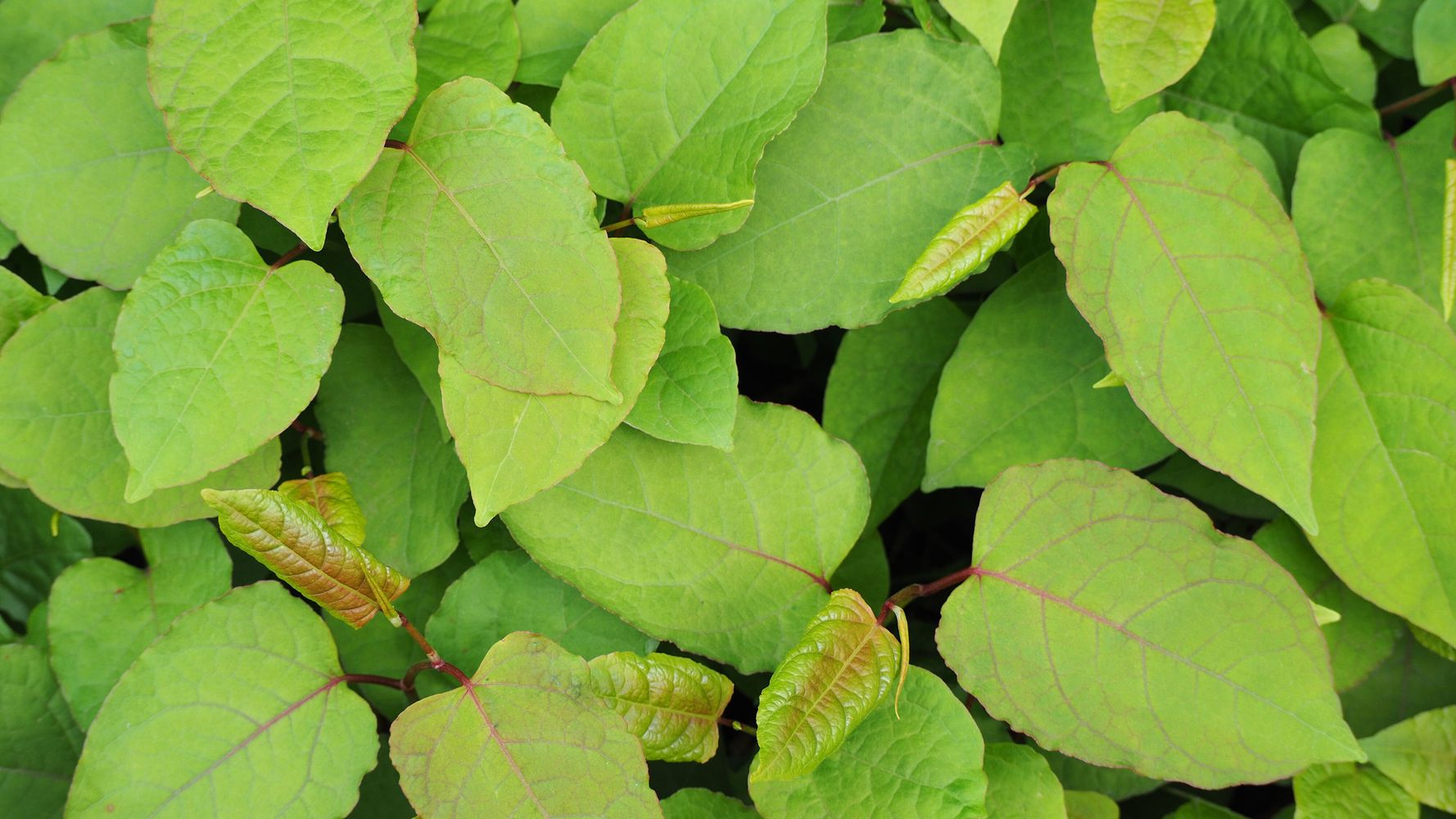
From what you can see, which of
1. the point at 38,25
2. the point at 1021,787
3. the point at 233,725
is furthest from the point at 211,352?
the point at 1021,787

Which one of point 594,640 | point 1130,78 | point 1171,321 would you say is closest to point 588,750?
→ point 594,640

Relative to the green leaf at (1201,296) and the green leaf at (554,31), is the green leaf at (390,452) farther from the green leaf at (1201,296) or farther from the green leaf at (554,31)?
the green leaf at (1201,296)

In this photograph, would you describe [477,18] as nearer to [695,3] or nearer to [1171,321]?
[695,3]

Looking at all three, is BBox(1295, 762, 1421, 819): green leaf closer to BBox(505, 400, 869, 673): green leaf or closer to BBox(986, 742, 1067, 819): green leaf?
BBox(986, 742, 1067, 819): green leaf

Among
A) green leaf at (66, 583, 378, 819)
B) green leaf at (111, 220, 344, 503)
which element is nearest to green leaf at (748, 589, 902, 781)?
green leaf at (66, 583, 378, 819)

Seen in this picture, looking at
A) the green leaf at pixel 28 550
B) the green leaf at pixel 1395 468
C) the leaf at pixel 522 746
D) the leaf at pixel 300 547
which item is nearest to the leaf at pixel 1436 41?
the green leaf at pixel 1395 468
